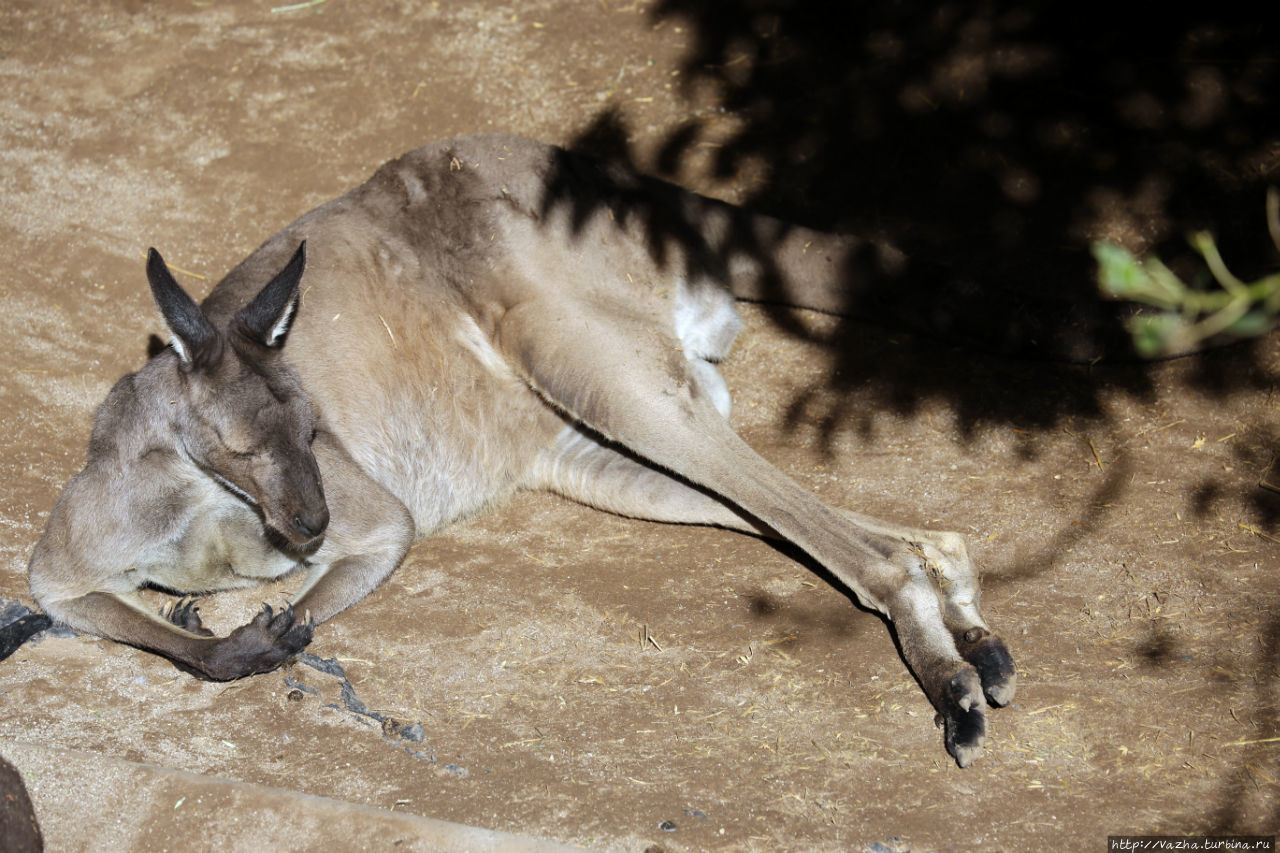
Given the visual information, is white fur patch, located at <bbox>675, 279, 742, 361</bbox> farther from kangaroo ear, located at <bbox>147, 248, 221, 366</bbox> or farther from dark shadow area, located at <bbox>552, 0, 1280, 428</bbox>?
kangaroo ear, located at <bbox>147, 248, 221, 366</bbox>

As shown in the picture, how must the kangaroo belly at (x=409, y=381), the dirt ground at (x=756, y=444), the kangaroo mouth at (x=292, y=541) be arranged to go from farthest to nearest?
the kangaroo belly at (x=409, y=381)
the kangaroo mouth at (x=292, y=541)
the dirt ground at (x=756, y=444)

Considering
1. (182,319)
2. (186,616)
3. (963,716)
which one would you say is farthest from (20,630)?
(963,716)

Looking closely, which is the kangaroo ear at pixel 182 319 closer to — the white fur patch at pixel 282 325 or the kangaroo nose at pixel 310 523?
the white fur patch at pixel 282 325

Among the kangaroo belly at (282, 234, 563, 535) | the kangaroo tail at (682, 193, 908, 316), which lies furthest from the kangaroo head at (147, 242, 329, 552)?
the kangaroo tail at (682, 193, 908, 316)

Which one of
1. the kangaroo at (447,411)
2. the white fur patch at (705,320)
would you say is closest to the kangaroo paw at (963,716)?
the kangaroo at (447,411)

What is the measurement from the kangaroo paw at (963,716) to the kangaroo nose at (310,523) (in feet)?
6.29

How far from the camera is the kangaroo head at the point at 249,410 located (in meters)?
3.08

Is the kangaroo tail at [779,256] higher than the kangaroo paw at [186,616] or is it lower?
higher

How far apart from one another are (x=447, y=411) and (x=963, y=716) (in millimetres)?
2170

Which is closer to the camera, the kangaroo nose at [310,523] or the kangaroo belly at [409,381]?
the kangaroo nose at [310,523]

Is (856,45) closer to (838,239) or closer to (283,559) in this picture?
(838,239)

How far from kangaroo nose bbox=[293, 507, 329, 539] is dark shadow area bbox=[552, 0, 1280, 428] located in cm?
169

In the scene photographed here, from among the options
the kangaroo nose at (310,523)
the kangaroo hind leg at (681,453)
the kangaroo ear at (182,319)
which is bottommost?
the kangaroo hind leg at (681,453)

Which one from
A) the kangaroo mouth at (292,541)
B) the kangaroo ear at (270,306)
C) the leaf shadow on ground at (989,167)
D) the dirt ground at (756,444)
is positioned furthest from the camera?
the leaf shadow on ground at (989,167)
